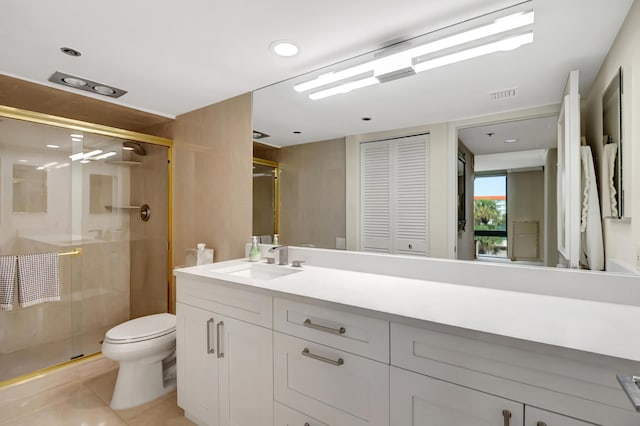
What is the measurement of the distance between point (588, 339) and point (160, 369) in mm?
2336

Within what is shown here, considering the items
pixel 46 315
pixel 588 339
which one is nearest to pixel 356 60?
pixel 588 339

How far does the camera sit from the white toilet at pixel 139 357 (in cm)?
185

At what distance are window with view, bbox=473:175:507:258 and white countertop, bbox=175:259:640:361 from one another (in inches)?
7.7

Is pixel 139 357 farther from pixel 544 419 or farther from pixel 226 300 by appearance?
pixel 544 419

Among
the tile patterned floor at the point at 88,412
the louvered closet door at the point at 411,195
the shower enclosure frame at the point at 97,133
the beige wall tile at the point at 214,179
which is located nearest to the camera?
the louvered closet door at the point at 411,195

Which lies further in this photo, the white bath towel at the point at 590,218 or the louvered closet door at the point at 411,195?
the louvered closet door at the point at 411,195

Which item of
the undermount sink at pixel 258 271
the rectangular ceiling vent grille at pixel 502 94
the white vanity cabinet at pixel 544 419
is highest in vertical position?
the rectangular ceiling vent grille at pixel 502 94

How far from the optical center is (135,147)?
2760mm

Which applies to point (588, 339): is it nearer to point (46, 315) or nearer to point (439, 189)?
point (439, 189)

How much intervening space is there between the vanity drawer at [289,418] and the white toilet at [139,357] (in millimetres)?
1081

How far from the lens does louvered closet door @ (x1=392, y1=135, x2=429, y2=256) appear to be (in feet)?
4.96

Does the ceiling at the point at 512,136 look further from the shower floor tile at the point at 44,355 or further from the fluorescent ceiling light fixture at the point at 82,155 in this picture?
the shower floor tile at the point at 44,355

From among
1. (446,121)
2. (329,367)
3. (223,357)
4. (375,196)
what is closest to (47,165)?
(223,357)

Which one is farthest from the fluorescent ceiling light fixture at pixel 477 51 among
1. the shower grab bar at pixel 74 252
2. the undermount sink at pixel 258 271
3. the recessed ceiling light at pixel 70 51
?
the shower grab bar at pixel 74 252
